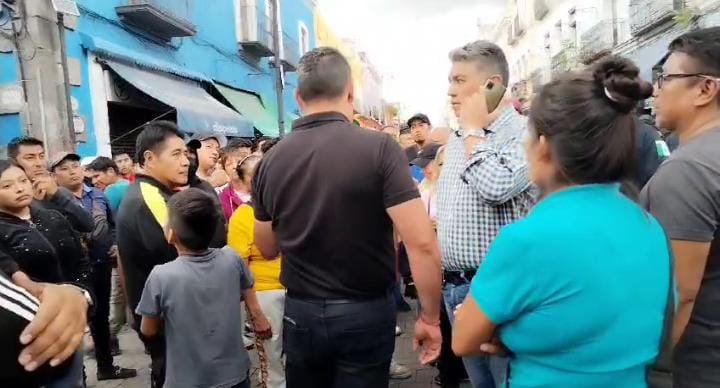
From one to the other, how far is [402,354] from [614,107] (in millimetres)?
3621

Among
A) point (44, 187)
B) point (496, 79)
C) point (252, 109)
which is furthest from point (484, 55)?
point (252, 109)

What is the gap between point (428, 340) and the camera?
2209 mm

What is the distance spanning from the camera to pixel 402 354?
4531mm

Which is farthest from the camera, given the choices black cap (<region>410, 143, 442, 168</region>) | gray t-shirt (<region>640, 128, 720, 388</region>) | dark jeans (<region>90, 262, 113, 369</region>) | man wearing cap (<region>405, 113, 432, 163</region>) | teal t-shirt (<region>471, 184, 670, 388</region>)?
man wearing cap (<region>405, 113, 432, 163</region>)

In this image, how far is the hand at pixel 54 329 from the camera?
50.3 inches

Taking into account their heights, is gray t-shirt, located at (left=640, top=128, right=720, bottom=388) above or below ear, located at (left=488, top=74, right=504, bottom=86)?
below

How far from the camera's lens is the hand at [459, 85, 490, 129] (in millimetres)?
2256

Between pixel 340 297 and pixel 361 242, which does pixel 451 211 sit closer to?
pixel 361 242

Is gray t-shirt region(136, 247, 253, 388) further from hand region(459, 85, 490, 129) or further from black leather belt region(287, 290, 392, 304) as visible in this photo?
hand region(459, 85, 490, 129)

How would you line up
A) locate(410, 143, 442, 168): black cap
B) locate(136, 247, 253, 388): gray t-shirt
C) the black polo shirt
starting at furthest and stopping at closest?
locate(410, 143, 442, 168): black cap → locate(136, 247, 253, 388): gray t-shirt → the black polo shirt

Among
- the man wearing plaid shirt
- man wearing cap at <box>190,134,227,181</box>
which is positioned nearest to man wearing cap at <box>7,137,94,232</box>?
man wearing cap at <box>190,134,227,181</box>

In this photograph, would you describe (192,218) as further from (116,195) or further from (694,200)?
(116,195)

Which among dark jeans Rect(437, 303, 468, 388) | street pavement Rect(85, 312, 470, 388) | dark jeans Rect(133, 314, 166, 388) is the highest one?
dark jeans Rect(133, 314, 166, 388)

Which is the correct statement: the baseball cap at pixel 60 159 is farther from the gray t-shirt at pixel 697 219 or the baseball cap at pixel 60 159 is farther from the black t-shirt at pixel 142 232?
the gray t-shirt at pixel 697 219
